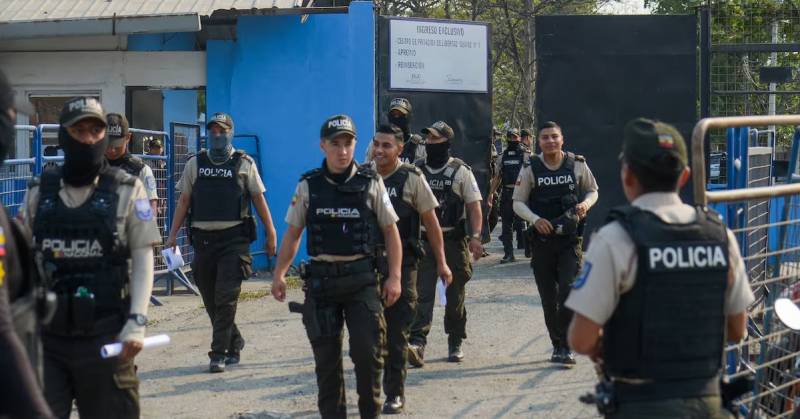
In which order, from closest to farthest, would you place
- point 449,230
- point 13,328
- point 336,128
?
1. point 13,328
2. point 336,128
3. point 449,230

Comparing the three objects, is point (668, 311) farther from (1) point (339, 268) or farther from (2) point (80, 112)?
(1) point (339, 268)

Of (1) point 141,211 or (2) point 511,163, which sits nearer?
(1) point 141,211

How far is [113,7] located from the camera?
15625 mm

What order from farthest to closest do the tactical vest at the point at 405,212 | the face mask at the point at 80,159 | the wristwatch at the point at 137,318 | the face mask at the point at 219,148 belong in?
the face mask at the point at 219,148 < the tactical vest at the point at 405,212 < the face mask at the point at 80,159 < the wristwatch at the point at 137,318

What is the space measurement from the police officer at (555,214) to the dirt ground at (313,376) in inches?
20.6

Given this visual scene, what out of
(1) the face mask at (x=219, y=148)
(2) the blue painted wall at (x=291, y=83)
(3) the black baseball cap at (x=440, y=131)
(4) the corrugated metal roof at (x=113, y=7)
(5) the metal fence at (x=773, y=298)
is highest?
(4) the corrugated metal roof at (x=113, y=7)

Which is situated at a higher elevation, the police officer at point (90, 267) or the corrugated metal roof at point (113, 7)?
the corrugated metal roof at point (113, 7)

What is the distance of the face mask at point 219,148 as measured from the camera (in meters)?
9.49

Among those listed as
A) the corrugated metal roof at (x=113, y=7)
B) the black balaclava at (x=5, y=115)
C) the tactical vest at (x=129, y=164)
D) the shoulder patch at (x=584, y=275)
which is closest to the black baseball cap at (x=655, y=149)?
the shoulder patch at (x=584, y=275)

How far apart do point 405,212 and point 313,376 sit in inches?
71.6

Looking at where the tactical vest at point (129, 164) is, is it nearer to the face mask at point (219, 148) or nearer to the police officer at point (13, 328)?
the face mask at point (219, 148)

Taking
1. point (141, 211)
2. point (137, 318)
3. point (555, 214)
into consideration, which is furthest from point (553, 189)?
point (137, 318)

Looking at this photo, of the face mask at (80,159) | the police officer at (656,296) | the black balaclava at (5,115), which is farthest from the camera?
the face mask at (80,159)

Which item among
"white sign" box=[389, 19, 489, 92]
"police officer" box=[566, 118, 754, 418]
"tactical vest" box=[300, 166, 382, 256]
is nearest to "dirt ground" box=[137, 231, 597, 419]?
"tactical vest" box=[300, 166, 382, 256]
